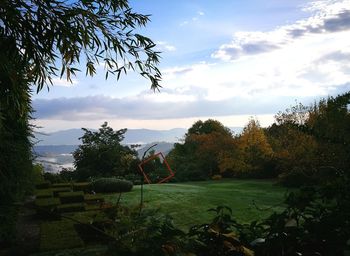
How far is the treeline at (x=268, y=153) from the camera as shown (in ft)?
54.9

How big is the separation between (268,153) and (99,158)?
10528mm

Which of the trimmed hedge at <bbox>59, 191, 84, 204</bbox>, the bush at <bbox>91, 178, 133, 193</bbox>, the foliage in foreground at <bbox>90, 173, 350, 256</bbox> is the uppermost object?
the foliage in foreground at <bbox>90, 173, 350, 256</bbox>

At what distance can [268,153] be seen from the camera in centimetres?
2262

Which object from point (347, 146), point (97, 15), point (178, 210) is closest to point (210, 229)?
point (347, 146)

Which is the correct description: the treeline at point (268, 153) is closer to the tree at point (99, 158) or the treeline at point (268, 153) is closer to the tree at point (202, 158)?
the tree at point (202, 158)

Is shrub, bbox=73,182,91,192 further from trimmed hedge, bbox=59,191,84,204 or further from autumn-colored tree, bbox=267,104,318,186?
autumn-colored tree, bbox=267,104,318,186

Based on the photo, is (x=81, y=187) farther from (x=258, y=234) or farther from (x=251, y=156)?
(x=258, y=234)

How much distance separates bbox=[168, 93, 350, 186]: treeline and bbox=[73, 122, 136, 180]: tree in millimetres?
4045

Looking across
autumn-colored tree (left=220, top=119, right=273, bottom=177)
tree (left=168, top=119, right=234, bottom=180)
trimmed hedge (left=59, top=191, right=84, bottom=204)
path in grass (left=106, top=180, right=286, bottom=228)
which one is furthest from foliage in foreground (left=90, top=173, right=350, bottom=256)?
tree (left=168, top=119, right=234, bottom=180)

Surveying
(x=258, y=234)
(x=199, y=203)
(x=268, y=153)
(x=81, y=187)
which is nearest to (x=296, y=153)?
(x=268, y=153)

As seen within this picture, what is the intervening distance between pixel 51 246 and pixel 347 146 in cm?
309

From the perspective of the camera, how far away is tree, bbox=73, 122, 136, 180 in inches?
890

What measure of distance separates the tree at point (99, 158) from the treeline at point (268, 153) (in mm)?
4045

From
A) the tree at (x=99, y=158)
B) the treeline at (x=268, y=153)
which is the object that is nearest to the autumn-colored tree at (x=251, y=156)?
the treeline at (x=268, y=153)
